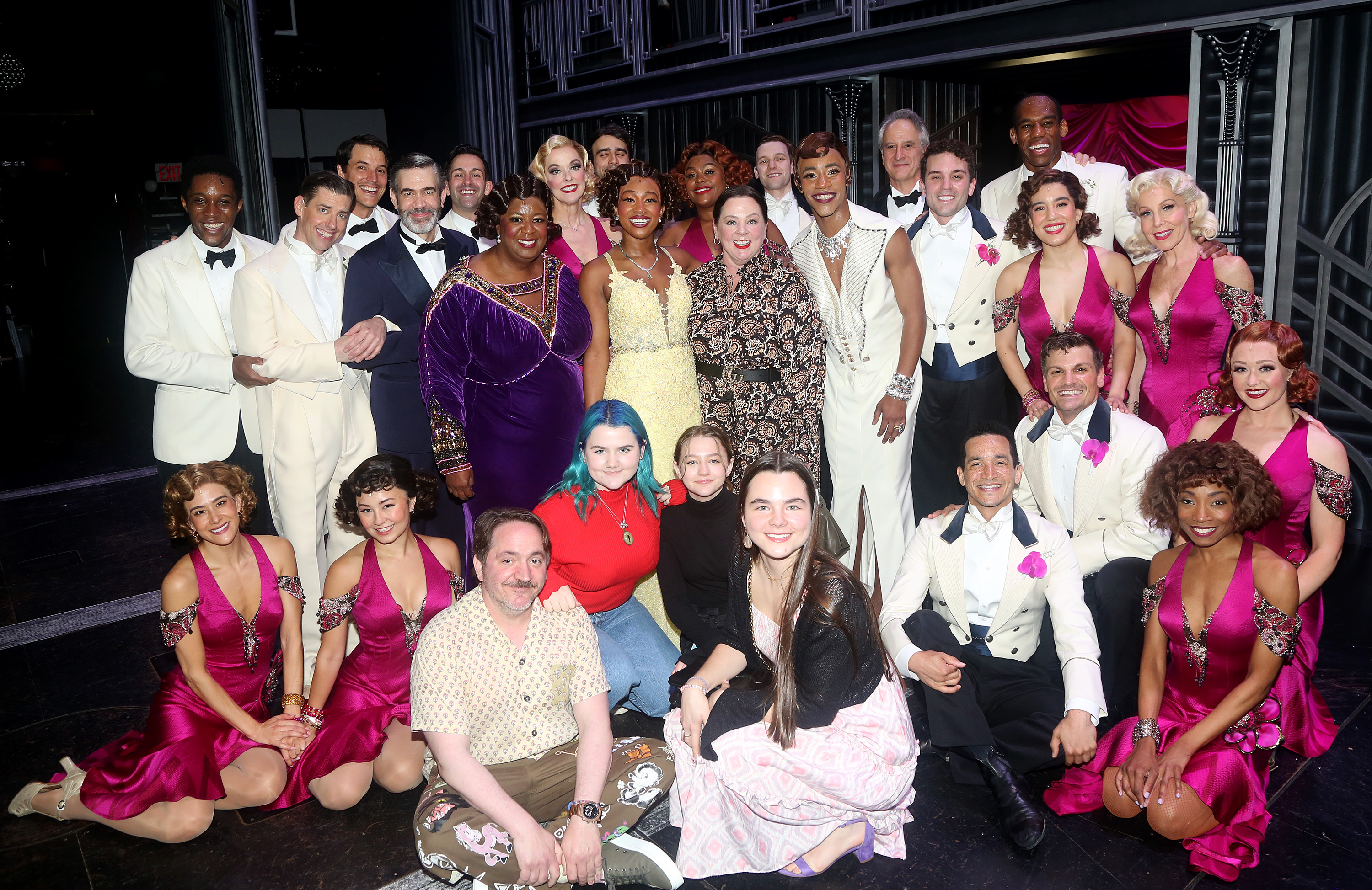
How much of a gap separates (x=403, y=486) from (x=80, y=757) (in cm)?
148

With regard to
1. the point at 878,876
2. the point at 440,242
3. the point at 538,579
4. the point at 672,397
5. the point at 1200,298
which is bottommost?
the point at 878,876

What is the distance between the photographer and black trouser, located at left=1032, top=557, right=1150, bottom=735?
295 cm

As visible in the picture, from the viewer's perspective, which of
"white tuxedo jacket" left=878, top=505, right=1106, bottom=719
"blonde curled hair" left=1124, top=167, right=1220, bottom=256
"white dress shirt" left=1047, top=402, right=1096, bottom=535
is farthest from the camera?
"blonde curled hair" left=1124, top=167, right=1220, bottom=256

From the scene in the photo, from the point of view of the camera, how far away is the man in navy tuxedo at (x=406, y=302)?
3621 millimetres

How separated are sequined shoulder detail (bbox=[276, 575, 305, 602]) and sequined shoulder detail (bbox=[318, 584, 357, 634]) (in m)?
0.11

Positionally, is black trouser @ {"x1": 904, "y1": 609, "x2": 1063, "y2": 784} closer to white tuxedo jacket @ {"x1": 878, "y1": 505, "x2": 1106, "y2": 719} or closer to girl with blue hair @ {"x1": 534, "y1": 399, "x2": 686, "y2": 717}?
white tuxedo jacket @ {"x1": 878, "y1": 505, "x2": 1106, "y2": 719}

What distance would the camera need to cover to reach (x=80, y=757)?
3.22 metres

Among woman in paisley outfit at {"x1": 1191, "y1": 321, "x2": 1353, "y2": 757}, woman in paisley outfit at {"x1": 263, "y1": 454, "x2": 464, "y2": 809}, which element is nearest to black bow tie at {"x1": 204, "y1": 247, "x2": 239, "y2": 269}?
woman in paisley outfit at {"x1": 263, "y1": 454, "x2": 464, "y2": 809}

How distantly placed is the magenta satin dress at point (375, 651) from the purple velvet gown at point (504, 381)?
48cm

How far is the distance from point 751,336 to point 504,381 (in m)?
0.94

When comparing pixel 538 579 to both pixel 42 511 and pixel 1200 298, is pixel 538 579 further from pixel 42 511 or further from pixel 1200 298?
pixel 42 511

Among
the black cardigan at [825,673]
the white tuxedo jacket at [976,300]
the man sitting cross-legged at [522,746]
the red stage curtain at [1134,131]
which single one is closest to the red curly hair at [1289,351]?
the white tuxedo jacket at [976,300]

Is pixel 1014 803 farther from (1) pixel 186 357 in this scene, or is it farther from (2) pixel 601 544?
(1) pixel 186 357

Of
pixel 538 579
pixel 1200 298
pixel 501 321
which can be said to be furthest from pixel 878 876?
pixel 1200 298
